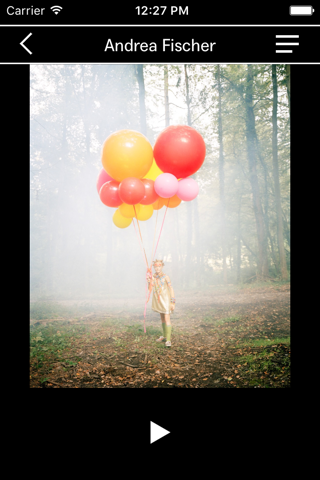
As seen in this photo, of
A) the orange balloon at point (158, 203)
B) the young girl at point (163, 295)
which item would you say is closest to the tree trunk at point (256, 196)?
the young girl at point (163, 295)

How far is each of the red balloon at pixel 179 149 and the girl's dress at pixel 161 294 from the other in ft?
6.94

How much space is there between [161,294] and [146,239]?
7.73 metres

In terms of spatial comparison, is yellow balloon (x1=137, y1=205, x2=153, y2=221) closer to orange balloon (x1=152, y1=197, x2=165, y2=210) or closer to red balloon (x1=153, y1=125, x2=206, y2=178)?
orange balloon (x1=152, y1=197, x2=165, y2=210)

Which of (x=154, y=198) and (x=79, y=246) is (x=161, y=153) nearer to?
(x=154, y=198)

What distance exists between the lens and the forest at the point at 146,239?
425 cm

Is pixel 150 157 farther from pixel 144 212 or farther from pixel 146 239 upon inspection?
pixel 146 239

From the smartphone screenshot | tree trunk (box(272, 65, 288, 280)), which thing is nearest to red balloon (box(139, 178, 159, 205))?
the smartphone screenshot

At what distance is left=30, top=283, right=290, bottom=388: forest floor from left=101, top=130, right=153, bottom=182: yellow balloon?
126 inches

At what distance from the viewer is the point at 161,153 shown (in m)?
3.83

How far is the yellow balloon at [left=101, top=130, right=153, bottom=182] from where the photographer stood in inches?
145

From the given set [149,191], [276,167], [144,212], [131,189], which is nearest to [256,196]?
[276,167]

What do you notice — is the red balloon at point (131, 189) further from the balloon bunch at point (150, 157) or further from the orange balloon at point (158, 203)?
the orange balloon at point (158, 203)
